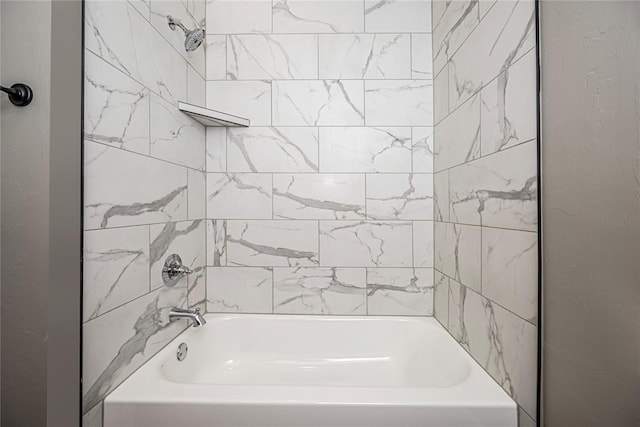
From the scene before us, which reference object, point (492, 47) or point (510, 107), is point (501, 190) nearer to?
point (510, 107)

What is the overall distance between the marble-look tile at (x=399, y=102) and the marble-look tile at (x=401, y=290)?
800 mm

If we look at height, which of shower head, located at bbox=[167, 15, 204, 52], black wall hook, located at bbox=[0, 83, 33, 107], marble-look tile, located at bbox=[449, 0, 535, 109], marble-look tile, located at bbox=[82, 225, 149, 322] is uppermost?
shower head, located at bbox=[167, 15, 204, 52]

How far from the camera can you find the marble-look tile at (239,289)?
5.38ft

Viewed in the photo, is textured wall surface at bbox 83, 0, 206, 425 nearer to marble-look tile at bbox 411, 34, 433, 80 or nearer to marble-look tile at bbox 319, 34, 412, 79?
marble-look tile at bbox 319, 34, 412, 79

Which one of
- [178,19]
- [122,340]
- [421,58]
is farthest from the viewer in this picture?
[421,58]

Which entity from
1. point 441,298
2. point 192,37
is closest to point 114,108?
point 192,37

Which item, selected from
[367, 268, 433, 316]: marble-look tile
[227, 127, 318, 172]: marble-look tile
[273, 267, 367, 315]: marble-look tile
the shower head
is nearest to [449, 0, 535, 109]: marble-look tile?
[227, 127, 318, 172]: marble-look tile

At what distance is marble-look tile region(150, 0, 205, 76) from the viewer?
1.20m

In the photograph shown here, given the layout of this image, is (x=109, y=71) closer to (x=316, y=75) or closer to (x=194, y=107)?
(x=194, y=107)

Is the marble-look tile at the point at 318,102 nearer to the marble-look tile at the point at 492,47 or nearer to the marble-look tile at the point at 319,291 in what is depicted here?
the marble-look tile at the point at 492,47

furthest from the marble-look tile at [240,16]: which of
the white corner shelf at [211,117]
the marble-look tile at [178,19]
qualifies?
the white corner shelf at [211,117]

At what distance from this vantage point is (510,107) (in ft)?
2.91

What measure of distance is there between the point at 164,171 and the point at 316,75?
0.93m

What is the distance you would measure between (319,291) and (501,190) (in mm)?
1031
